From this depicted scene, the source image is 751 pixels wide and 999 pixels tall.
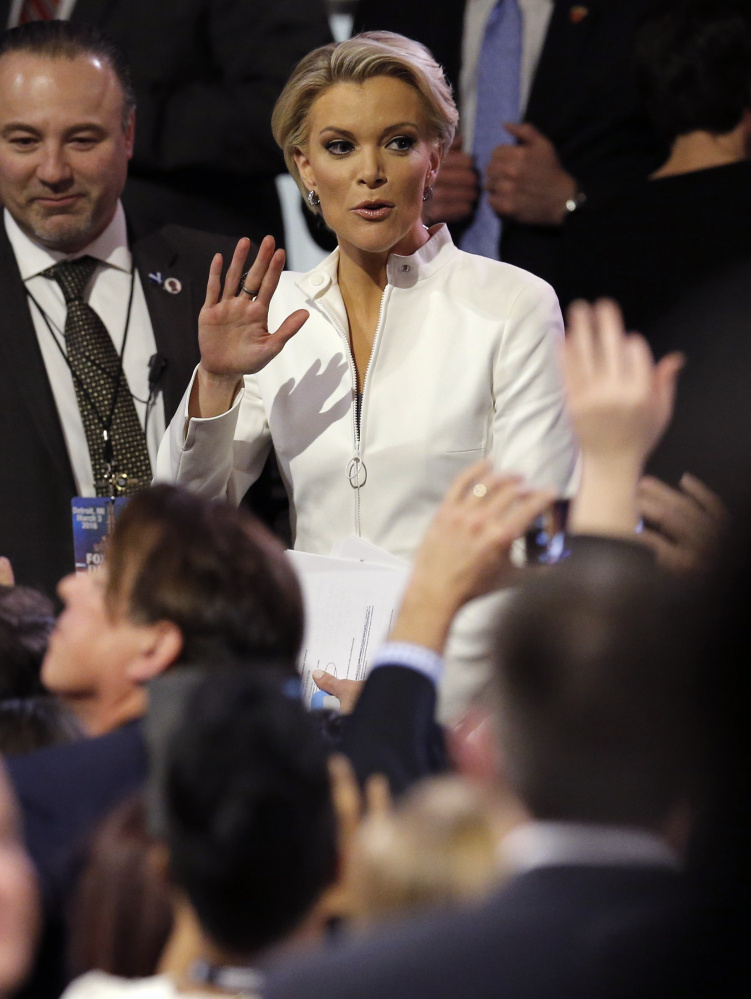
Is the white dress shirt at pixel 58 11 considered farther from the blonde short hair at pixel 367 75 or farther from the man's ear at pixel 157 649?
the man's ear at pixel 157 649

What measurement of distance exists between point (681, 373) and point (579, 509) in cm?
120

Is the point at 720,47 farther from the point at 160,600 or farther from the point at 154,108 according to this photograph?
the point at 160,600

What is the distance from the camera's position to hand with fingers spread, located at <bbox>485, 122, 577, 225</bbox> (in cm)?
299

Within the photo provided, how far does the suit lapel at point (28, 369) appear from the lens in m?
2.74

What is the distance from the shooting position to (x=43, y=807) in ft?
4.51

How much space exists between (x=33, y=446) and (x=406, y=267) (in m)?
0.81

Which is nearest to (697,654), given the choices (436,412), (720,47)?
(436,412)

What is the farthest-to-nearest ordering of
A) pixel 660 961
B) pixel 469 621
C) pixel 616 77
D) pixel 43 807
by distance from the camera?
pixel 616 77, pixel 469 621, pixel 43 807, pixel 660 961

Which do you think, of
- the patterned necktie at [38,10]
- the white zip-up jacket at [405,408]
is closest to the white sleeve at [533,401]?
the white zip-up jacket at [405,408]

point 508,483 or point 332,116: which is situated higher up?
point 332,116

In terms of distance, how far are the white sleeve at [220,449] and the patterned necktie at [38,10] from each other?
1286mm

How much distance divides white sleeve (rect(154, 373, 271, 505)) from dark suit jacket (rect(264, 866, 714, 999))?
1.38 meters

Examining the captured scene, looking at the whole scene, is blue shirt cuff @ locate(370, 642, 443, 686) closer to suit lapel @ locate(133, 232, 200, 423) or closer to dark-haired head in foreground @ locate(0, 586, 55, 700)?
dark-haired head in foreground @ locate(0, 586, 55, 700)

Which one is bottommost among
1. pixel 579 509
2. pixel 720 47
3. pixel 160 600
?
pixel 160 600
